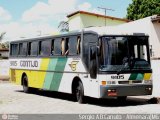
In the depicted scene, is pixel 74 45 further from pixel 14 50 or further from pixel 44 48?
pixel 14 50

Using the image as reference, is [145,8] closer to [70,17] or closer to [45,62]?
[70,17]

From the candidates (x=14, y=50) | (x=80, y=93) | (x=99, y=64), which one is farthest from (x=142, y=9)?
(x=99, y=64)

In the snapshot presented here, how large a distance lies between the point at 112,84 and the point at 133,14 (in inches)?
1529

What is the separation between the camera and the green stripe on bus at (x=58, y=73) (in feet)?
61.7

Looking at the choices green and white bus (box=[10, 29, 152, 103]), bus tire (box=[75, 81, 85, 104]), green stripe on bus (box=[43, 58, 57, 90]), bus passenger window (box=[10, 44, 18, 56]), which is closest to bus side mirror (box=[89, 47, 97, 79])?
green and white bus (box=[10, 29, 152, 103])

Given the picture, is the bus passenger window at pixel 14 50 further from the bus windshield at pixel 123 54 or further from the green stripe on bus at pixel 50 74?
the bus windshield at pixel 123 54

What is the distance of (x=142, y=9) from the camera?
172 ft

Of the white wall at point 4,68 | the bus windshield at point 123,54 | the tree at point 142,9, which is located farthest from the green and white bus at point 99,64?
the tree at point 142,9

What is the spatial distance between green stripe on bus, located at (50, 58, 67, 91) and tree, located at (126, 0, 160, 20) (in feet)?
106

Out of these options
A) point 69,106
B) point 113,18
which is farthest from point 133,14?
point 69,106

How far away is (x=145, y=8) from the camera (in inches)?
2057

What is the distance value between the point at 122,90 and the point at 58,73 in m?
4.50

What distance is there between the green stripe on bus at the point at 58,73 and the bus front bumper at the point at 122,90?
11.9ft

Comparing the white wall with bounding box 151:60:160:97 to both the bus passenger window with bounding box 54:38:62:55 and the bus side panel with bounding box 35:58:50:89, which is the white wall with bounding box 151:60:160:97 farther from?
the bus side panel with bounding box 35:58:50:89
